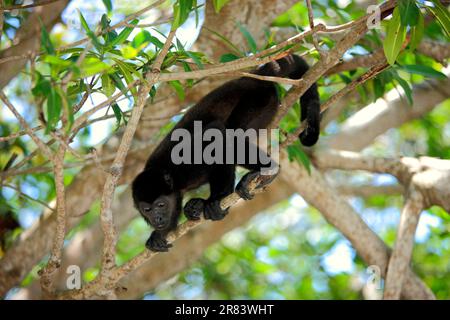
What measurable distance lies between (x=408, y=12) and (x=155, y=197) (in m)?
2.09

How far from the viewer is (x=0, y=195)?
17.3ft

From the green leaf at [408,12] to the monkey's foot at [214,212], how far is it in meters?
1.68

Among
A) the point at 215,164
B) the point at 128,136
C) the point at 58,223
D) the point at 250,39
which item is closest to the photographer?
the point at 128,136

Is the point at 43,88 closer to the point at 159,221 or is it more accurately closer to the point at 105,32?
the point at 105,32

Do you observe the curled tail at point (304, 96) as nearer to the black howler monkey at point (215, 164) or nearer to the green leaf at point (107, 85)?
the black howler monkey at point (215, 164)

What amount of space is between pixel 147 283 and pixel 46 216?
59.4 inches

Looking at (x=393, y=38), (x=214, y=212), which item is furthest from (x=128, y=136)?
(x=393, y=38)

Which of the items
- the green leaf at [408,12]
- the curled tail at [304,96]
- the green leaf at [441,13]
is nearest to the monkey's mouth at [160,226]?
the curled tail at [304,96]

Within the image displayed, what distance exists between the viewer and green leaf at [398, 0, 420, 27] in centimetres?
307

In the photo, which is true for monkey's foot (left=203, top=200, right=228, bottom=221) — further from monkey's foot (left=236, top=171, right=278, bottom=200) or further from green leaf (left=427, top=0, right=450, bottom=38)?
green leaf (left=427, top=0, right=450, bottom=38)

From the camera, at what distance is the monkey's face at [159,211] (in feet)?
13.6

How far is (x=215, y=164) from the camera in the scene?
4266mm
